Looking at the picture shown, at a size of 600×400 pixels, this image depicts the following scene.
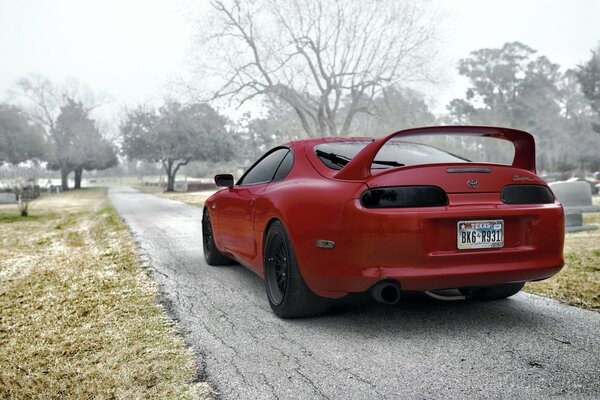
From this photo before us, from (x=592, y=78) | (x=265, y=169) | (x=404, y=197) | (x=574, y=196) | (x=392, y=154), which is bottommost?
(x=574, y=196)

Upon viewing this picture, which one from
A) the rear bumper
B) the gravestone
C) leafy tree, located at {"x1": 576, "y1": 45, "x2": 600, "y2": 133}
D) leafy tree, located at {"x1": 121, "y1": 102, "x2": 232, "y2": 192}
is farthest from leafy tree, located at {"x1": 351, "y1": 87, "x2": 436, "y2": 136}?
the rear bumper

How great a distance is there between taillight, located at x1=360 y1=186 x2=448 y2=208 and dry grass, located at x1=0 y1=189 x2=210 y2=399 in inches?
58.4

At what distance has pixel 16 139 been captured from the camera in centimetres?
4791

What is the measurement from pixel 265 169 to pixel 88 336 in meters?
2.16

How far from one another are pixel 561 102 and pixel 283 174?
2635 inches

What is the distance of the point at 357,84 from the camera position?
26.9 metres

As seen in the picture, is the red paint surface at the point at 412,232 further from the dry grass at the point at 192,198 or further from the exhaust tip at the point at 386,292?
the dry grass at the point at 192,198

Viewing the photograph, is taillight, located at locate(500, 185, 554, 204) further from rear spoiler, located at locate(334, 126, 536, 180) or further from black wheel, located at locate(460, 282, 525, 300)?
black wheel, located at locate(460, 282, 525, 300)

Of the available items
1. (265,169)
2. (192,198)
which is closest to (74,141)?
(192,198)

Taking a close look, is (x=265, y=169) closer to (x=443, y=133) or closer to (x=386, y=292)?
(x=443, y=133)

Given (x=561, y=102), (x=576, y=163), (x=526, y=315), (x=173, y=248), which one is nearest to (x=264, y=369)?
(x=526, y=315)

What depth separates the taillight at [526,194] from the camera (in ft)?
11.0

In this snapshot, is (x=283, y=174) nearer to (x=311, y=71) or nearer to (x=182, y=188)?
(x=311, y=71)

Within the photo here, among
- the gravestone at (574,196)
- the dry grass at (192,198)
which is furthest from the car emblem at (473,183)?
the dry grass at (192,198)
